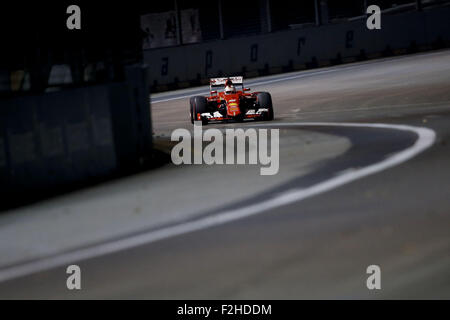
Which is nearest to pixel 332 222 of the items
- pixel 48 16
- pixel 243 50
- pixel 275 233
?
pixel 275 233

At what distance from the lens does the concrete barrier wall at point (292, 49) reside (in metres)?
38.6

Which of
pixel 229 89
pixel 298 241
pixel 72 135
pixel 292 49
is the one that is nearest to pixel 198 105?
pixel 229 89

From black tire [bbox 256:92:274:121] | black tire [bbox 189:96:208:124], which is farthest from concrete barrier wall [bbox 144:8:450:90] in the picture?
black tire [bbox 256:92:274:121]

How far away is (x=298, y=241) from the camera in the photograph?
7.12 metres

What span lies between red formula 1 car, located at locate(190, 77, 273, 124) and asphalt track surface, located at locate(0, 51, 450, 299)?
6939 mm

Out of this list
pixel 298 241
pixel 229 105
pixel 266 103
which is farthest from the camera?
pixel 229 105

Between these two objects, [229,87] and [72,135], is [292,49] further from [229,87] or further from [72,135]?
[72,135]

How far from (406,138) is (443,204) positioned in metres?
5.20

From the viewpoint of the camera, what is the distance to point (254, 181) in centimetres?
1047

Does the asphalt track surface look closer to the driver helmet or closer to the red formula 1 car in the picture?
the red formula 1 car

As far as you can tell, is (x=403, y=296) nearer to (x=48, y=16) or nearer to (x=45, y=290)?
(x=45, y=290)

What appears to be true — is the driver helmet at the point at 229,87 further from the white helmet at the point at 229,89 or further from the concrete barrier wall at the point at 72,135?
the concrete barrier wall at the point at 72,135

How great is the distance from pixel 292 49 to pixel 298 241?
33.3m

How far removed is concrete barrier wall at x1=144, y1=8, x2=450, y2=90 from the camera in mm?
38625
